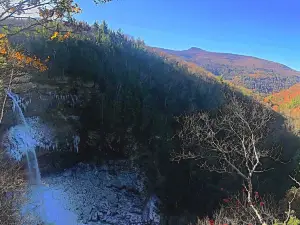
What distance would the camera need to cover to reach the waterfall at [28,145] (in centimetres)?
1720

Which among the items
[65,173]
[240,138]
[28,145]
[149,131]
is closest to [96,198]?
[65,173]

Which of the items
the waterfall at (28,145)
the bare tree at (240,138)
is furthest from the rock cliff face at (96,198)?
the bare tree at (240,138)

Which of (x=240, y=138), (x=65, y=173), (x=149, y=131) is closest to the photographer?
(x=240, y=138)

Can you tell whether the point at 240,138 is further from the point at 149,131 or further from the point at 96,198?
the point at 149,131

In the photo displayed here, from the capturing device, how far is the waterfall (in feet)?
56.4

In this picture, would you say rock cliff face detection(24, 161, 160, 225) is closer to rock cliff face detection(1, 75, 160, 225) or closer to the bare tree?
rock cliff face detection(1, 75, 160, 225)

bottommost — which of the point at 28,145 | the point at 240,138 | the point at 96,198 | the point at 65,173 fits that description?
the point at 96,198

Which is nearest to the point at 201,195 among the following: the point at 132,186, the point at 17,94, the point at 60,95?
the point at 132,186

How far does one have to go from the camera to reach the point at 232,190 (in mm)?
21000

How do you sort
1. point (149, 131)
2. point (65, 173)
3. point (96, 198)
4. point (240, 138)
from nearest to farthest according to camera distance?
1. point (240, 138)
2. point (96, 198)
3. point (65, 173)
4. point (149, 131)

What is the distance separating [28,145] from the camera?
18.1 meters

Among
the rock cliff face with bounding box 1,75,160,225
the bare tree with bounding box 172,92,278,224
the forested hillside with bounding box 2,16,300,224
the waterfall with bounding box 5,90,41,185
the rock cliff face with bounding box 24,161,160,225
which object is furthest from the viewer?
the forested hillside with bounding box 2,16,300,224

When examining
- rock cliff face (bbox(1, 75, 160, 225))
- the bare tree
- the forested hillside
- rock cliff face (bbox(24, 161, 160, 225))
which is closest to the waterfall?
rock cliff face (bbox(1, 75, 160, 225))

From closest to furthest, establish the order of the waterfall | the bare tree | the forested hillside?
the bare tree < the waterfall < the forested hillside
